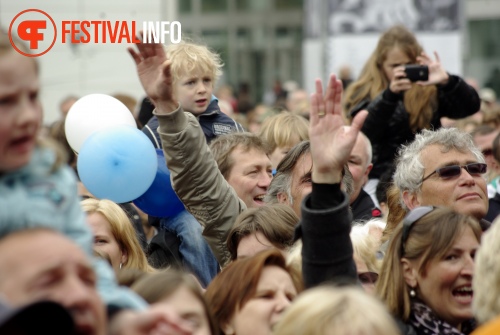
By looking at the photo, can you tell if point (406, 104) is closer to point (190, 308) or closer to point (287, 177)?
point (287, 177)

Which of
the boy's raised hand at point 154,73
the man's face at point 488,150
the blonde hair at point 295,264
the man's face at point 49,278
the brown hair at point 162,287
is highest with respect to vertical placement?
the boy's raised hand at point 154,73

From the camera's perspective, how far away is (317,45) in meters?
17.7

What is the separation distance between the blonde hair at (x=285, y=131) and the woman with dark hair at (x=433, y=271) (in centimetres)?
265

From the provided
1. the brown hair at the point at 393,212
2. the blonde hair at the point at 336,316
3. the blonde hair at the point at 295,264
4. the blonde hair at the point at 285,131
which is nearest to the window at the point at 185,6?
the blonde hair at the point at 285,131

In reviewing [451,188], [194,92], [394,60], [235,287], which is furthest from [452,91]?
[235,287]

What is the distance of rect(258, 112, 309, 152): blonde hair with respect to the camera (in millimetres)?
6473

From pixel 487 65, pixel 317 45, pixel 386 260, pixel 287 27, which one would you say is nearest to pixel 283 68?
pixel 287 27

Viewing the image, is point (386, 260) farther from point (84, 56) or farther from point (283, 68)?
point (283, 68)

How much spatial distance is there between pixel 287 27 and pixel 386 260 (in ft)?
90.2

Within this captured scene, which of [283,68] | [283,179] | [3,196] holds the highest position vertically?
[3,196]

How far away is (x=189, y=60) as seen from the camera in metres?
6.21

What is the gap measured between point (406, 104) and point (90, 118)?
2.04 meters

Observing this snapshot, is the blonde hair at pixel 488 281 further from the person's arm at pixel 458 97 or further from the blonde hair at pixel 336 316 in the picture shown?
the person's arm at pixel 458 97

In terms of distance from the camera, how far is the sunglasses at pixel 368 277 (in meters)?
4.20
